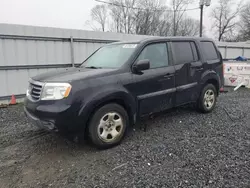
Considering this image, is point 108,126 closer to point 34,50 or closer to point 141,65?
point 141,65

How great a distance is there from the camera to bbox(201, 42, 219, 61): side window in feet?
16.6

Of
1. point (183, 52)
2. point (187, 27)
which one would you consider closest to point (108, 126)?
point (183, 52)

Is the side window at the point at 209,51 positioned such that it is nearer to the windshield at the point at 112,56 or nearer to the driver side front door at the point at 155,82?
the driver side front door at the point at 155,82

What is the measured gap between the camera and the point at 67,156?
126 inches

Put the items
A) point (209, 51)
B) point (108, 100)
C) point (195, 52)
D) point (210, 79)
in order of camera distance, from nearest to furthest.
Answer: point (108, 100) < point (195, 52) < point (210, 79) < point (209, 51)

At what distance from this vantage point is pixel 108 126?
3.35m

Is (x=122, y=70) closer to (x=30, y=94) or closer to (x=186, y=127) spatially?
(x=30, y=94)

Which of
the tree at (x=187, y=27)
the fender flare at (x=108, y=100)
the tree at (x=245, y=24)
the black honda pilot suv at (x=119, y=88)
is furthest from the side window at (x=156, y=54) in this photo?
the tree at (x=245, y=24)

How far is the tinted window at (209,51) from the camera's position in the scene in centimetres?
506

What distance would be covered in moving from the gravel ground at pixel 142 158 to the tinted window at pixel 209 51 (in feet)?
5.37

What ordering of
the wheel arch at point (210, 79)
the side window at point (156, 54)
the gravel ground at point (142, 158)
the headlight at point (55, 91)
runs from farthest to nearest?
the wheel arch at point (210, 79), the side window at point (156, 54), the headlight at point (55, 91), the gravel ground at point (142, 158)

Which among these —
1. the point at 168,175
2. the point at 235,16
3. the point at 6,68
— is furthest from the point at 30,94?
the point at 235,16

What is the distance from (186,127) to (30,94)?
3071 millimetres

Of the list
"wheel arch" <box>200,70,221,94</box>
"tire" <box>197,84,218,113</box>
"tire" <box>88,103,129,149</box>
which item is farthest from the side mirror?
"tire" <box>197,84,218,113</box>
